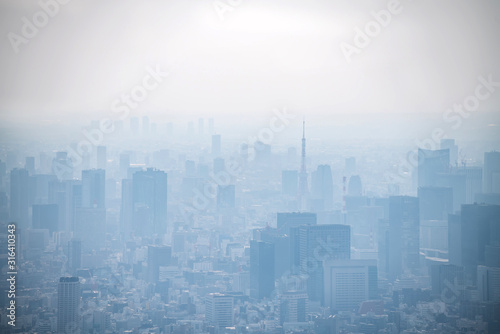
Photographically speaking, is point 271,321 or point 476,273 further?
point 476,273

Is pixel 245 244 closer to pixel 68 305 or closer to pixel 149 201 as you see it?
pixel 149 201

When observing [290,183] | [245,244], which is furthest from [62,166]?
[290,183]

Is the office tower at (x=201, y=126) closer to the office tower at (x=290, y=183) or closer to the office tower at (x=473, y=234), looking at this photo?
the office tower at (x=290, y=183)

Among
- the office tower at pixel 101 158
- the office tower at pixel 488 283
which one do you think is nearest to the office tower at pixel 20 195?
the office tower at pixel 101 158

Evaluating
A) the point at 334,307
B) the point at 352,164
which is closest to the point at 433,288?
the point at 334,307

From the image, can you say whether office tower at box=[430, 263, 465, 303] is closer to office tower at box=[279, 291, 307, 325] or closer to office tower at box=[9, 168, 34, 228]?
office tower at box=[279, 291, 307, 325]

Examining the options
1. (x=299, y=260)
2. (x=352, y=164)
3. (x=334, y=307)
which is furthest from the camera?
(x=352, y=164)

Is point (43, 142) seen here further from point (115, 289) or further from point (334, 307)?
point (334, 307)

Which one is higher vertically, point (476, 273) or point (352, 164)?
point (352, 164)
